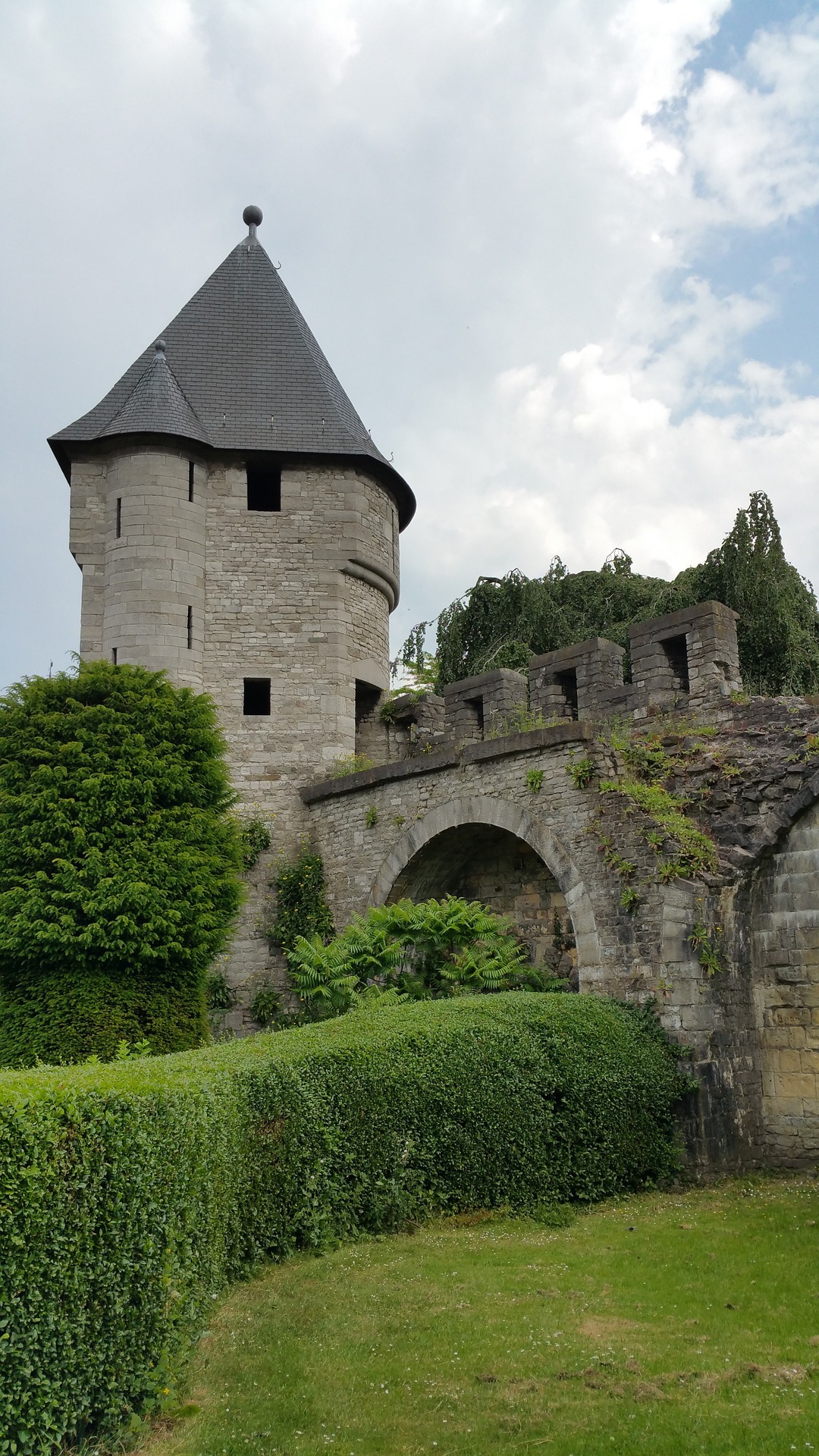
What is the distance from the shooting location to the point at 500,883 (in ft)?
42.0

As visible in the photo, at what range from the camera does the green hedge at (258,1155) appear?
14.4 ft

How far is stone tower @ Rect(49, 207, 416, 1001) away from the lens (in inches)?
584

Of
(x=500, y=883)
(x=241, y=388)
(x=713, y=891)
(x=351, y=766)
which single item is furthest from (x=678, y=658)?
(x=241, y=388)

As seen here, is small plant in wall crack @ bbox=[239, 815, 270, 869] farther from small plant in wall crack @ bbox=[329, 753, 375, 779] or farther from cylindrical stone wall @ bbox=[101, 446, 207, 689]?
cylindrical stone wall @ bbox=[101, 446, 207, 689]

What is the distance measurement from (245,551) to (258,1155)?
1010cm

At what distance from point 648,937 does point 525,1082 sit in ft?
6.74

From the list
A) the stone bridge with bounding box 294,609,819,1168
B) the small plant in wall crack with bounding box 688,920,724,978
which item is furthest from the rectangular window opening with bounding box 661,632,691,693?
the small plant in wall crack with bounding box 688,920,724,978

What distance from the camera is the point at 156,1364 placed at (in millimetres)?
5027

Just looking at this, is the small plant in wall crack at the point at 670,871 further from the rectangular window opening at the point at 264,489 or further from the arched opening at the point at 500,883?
the rectangular window opening at the point at 264,489

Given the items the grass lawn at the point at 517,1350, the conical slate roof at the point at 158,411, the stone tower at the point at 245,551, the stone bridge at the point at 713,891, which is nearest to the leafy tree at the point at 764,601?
the stone tower at the point at 245,551

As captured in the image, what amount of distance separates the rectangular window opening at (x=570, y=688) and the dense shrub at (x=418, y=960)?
214cm

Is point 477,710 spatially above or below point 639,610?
below

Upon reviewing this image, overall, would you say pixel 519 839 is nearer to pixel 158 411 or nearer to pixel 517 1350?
pixel 517 1350

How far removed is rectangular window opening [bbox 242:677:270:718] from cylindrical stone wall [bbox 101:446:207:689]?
29.6 inches
